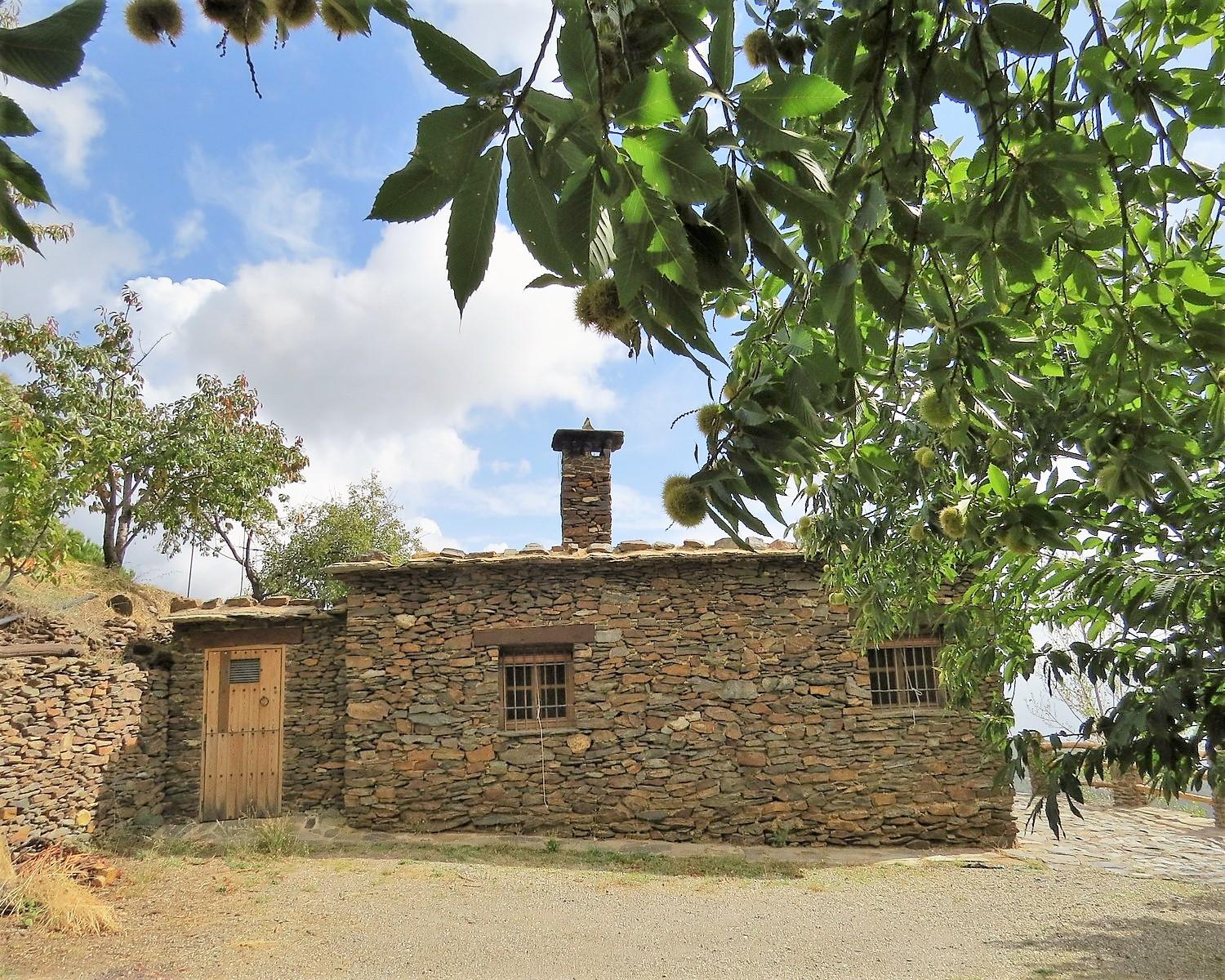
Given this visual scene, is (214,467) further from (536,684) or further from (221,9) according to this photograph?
(221,9)

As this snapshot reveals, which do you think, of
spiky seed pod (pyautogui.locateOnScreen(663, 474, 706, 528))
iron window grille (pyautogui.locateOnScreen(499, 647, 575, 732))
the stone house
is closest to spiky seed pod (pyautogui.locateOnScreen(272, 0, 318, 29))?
spiky seed pod (pyautogui.locateOnScreen(663, 474, 706, 528))

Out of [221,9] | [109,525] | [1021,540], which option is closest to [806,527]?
[1021,540]

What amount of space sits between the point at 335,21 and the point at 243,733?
8.72 m

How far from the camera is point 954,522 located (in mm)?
2172

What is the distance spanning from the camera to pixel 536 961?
4852mm

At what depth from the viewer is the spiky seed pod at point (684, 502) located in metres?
1.15

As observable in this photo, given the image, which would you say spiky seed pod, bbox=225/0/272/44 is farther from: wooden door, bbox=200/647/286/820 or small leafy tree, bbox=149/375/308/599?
small leafy tree, bbox=149/375/308/599

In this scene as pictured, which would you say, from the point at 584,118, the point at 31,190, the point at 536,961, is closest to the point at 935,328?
the point at 584,118

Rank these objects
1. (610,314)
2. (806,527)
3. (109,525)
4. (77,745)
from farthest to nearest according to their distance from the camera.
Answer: (109,525) → (77,745) → (806,527) → (610,314)

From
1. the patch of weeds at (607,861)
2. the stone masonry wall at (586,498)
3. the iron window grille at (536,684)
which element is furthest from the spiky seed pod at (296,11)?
the stone masonry wall at (586,498)

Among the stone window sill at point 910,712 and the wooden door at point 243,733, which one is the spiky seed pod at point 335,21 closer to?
the stone window sill at point 910,712

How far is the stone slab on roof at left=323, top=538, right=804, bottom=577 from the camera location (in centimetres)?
825

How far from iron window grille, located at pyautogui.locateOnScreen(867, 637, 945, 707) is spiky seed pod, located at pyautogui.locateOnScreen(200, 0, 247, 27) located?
8.19m

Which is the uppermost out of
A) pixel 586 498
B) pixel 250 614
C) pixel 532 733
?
pixel 586 498
